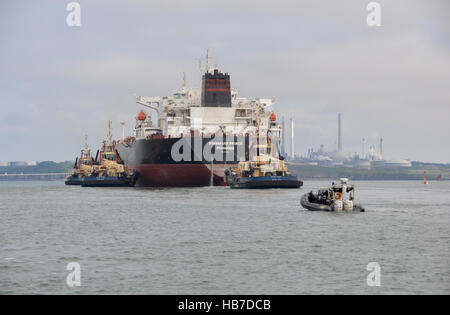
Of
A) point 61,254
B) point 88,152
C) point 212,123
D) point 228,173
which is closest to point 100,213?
point 61,254

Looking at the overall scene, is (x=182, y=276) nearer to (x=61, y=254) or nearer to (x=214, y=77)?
(x=61, y=254)

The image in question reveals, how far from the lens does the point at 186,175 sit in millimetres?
90938

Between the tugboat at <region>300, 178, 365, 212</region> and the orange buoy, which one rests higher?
the orange buoy

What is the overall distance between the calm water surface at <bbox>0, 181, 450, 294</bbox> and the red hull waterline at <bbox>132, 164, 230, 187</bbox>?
3266 centimetres

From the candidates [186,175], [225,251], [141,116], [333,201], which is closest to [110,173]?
[141,116]

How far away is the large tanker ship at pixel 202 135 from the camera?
3563 inches

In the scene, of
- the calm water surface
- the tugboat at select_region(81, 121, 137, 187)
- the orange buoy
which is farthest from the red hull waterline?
the calm water surface

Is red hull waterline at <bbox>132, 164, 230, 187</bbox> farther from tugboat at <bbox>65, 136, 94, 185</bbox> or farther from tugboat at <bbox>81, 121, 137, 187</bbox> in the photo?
tugboat at <bbox>65, 136, 94, 185</bbox>

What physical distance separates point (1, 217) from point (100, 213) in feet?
25.9

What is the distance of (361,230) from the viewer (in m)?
41.9

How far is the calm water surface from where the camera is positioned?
86.1ft

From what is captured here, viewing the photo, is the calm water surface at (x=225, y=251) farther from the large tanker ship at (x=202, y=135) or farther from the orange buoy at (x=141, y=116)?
the orange buoy at (x=141, y=116)

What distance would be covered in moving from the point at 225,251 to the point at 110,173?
8694 cm

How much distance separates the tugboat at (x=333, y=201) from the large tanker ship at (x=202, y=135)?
109ft
